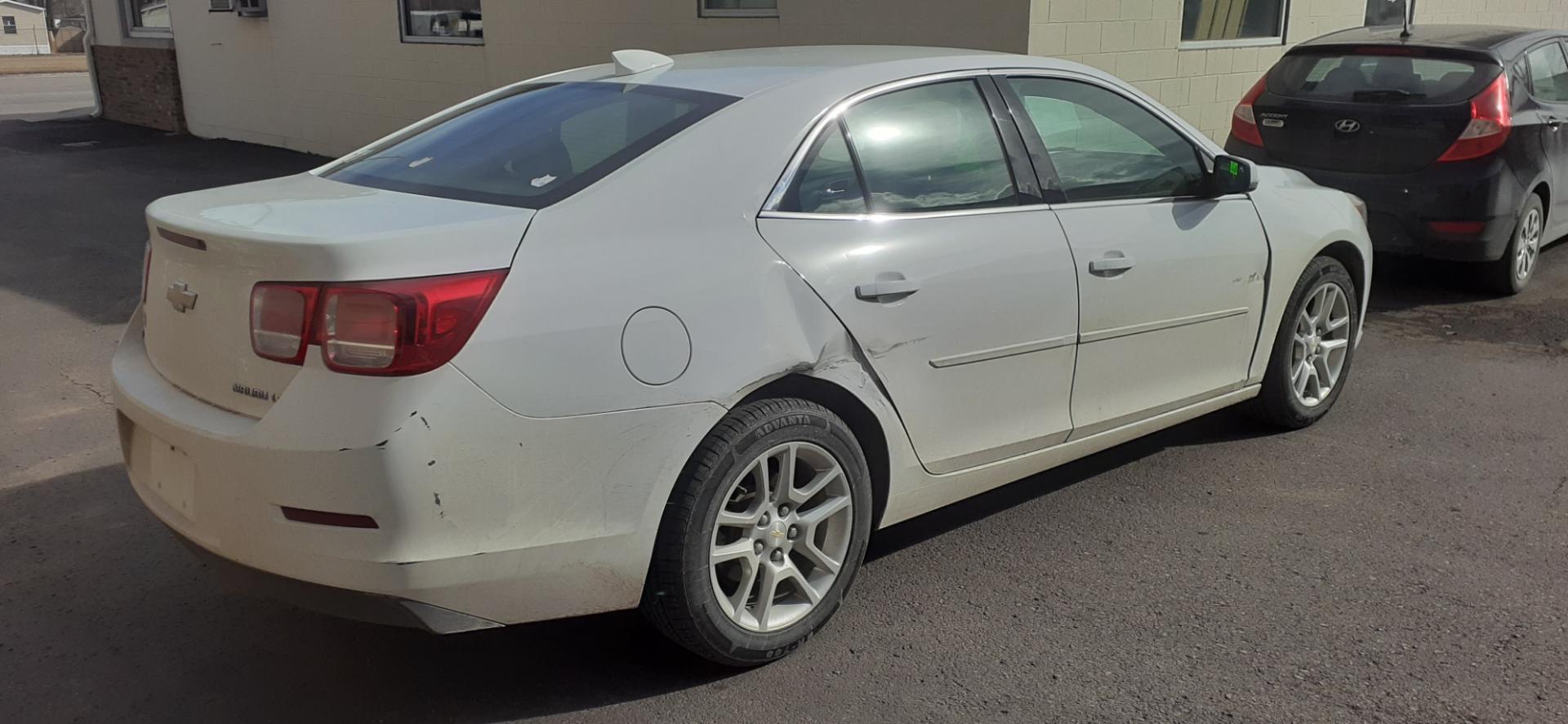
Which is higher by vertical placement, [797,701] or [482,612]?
[482,612]

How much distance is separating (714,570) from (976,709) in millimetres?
737

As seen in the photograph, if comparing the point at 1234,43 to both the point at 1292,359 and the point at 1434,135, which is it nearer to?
the point at 1434,135

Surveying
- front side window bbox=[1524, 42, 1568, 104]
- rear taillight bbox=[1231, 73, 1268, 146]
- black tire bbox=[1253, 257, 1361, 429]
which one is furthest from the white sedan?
front side window bbox=[1524, 42, 1568, 104]

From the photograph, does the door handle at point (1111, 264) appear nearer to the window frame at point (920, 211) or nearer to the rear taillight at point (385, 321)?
the window frame at point (920, 211)

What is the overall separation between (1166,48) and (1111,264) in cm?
593

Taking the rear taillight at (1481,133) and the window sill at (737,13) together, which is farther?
the window sill at (737,13)

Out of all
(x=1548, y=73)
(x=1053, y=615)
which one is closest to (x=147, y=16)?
(x=1548, y=73)

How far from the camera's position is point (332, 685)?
3.35m

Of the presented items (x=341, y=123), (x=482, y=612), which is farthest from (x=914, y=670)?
(x=341, y=123)

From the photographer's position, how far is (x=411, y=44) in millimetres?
13141

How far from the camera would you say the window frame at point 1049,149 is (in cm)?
405

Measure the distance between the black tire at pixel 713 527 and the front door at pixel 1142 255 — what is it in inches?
45.0

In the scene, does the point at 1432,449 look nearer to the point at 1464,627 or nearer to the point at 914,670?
the point at 1464,627

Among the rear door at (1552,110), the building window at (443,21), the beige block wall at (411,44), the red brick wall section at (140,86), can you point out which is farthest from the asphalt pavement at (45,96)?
the rear door at (1552,110)
